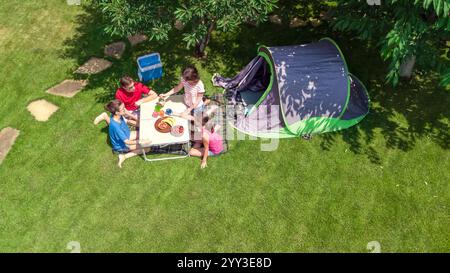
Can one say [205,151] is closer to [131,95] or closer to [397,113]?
[131,95]

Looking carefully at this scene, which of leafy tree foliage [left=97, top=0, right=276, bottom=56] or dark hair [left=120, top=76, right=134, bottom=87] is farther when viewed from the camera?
dark hair [left=120, top=76, right=134, bottom=87]

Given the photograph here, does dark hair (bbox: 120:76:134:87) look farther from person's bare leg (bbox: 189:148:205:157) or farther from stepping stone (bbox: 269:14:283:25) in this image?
stepping stone (bbox: 269:14:283:25)

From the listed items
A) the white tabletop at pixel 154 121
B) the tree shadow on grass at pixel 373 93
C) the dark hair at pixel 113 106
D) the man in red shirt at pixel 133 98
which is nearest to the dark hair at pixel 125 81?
the man in red shirt at pixel 133 98

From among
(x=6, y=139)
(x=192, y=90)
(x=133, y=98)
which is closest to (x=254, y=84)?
(x=192, y=90)

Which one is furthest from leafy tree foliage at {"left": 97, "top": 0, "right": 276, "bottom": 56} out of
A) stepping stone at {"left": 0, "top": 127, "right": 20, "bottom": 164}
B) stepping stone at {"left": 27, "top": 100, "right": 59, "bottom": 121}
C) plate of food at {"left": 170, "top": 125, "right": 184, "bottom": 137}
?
stepping stone at {"left": 0, "top": 127, "right": 20, "bottom": 164}

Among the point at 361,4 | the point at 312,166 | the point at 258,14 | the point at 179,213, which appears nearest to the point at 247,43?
the point at 258,14
